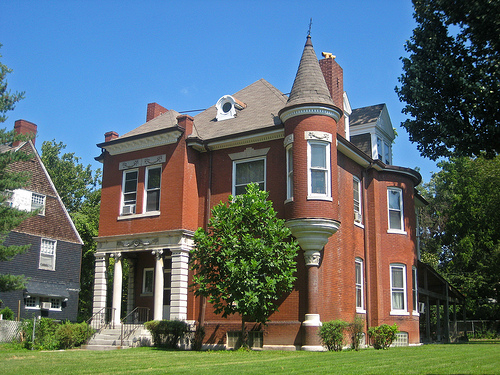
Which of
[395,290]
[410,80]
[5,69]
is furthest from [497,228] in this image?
[5,69]

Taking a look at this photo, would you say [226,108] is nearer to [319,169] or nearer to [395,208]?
[319,169]

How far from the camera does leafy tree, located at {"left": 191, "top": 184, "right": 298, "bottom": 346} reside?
58.6 feet

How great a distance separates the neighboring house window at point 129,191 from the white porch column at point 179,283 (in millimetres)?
3479

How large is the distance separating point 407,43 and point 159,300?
46.3 feet

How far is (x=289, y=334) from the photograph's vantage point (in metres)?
19.6

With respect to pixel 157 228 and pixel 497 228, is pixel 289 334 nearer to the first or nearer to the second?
pixel 157 228

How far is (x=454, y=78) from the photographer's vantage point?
16828mm

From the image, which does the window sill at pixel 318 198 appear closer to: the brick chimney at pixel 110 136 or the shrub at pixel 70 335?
the shrub at pixel 70 335

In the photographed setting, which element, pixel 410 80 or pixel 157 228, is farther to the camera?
pixel 157 228

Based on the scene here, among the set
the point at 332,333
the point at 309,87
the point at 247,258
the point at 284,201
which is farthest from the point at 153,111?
the point at 332,333

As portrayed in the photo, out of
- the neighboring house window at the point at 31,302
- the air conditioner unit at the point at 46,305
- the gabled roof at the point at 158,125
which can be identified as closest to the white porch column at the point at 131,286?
the gabled roof at the point at 158,125

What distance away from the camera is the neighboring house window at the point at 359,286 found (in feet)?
76.4

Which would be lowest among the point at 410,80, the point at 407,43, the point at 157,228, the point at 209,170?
the point at 157,228

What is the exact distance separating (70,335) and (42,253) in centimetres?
1306
